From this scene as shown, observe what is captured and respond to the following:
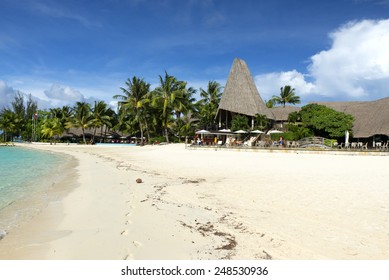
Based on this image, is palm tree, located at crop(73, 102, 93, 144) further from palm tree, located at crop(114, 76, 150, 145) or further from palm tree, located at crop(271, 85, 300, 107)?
palm tree, located at crop(271, 85, 300, 107)

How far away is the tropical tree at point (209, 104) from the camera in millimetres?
37625

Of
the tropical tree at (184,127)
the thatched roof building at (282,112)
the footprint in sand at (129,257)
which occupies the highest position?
the thatched roof building at (282,112)

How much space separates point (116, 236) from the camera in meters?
3.64

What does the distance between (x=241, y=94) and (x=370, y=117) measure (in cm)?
1423

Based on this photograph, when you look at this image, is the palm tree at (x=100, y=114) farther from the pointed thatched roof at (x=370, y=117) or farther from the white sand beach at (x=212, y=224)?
the white sand beach at (x=212, y=224)

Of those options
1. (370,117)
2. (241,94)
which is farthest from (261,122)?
(370,117)

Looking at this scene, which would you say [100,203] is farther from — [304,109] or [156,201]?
[304,109]

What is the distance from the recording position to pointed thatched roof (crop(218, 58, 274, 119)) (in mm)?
32375

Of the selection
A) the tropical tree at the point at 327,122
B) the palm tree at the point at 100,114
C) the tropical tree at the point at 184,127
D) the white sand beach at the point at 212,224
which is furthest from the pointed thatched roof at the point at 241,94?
the white sand beach at the point at 212,224

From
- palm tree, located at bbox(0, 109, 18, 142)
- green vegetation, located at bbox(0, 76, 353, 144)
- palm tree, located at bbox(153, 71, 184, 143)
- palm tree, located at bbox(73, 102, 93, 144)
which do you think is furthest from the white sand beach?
palm tree, located at bbox(0, 109, 18, 142)

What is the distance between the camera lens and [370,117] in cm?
3089

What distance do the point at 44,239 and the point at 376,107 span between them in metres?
36.4

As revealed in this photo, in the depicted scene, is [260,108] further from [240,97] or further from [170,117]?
[170,117]

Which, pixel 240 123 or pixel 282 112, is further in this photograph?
pixel 282 112
